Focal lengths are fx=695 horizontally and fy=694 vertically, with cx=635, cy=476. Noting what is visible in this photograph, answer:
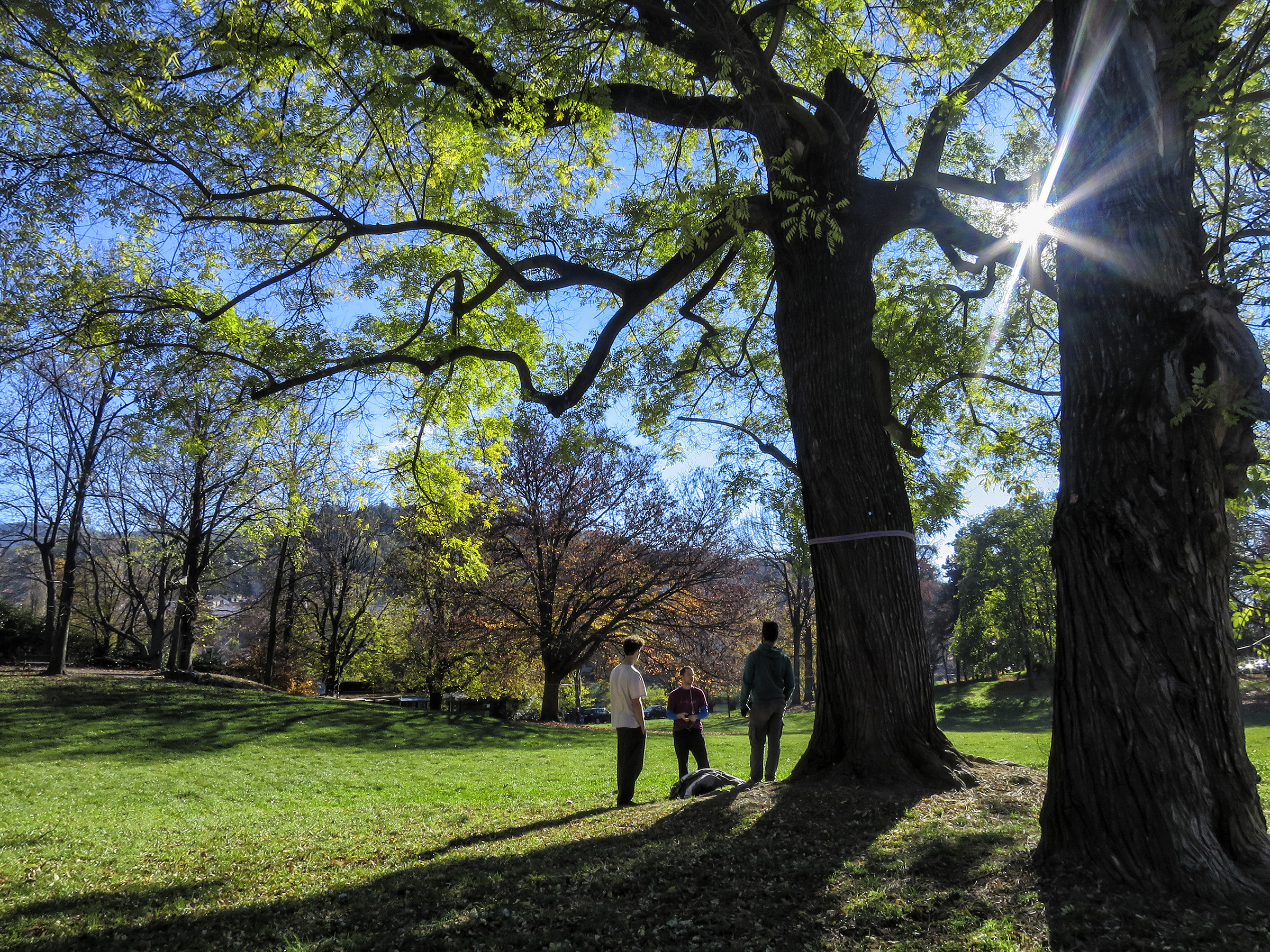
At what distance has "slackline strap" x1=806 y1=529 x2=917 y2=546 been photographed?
632 cm

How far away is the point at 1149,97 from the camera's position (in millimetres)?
3994

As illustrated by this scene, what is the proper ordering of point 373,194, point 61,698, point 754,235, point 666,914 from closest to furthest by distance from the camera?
point 666,914 < point 373,194 < point 754,235 < point 61,698

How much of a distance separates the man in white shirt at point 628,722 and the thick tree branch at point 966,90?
19.5ft

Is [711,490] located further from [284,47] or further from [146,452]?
[284,47]

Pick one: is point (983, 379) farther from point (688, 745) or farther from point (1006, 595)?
point (1006, 595)

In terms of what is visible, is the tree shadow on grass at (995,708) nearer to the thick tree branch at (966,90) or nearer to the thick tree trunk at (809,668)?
the thick tree trunk at (809,668)

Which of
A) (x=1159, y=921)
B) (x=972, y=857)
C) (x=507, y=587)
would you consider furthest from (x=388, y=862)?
(x=507, y=587)

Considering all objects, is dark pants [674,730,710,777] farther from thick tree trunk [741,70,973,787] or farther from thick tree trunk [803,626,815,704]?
thick tree trunk [803,626,815,704]

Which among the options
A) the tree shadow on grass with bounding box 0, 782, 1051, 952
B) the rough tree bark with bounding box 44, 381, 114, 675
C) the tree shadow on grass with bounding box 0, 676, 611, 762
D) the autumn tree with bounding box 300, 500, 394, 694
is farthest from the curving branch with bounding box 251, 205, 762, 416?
the autumn tree with bounding box 300, 500, 394, 694

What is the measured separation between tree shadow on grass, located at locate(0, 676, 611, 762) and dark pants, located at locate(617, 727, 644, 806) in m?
11.2

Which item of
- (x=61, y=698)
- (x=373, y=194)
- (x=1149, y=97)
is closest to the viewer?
(x=1149, y=97)

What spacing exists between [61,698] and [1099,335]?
2466 cm

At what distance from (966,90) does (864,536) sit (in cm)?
476

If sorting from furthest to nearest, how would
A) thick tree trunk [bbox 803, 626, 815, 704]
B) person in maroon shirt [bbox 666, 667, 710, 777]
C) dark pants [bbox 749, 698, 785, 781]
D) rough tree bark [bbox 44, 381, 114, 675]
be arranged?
thick tree trunk [bbox 803, 626, 815, 704], rough tree bark [bbox 44, 381, 114, 675], person in maroon shirt [bbox 666, 667, 710, 777], dark pants [bbox 749, 698, 785, 781]
